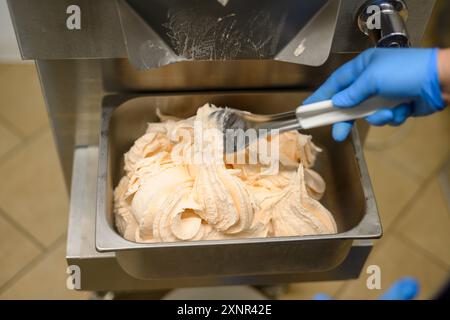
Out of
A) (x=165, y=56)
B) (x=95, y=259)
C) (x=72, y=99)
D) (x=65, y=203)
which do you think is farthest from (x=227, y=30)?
(x=65, y=203)

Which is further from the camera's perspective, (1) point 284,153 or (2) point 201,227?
(1) point 284,153

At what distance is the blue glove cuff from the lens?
837mm

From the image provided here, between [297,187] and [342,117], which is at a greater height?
[342,117]

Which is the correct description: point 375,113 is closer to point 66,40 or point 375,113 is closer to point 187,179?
point 187,179

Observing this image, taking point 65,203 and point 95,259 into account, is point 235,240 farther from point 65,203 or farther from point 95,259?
point 65,203

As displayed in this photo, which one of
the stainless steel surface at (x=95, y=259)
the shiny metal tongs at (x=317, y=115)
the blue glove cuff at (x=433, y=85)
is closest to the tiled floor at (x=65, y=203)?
the stainless steel surface at (x=95, y=259)

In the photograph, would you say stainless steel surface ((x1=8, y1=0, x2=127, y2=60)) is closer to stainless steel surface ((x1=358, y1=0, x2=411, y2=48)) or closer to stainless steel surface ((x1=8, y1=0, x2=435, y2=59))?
stainless steel surface ((x1=8, y1=0, x2=435, y2=59))

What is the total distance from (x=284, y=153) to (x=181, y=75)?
0.25 metres

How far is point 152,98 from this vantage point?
107 centimetres

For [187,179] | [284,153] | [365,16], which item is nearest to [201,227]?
[187,179]

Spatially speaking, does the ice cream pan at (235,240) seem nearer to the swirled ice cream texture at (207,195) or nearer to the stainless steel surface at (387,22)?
the swirled ice cream texture at (207,195)

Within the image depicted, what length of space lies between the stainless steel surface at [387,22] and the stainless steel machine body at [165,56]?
0.8 inches

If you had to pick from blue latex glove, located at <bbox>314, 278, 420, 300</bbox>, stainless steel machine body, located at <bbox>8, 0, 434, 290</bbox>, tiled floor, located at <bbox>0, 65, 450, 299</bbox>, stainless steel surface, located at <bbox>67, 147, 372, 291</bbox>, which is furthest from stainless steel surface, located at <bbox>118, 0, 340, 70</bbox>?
tiled floor, located at <bbox>0, 65, 450, 299</bbox>

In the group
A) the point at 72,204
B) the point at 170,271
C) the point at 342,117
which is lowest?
the point at 170,271
